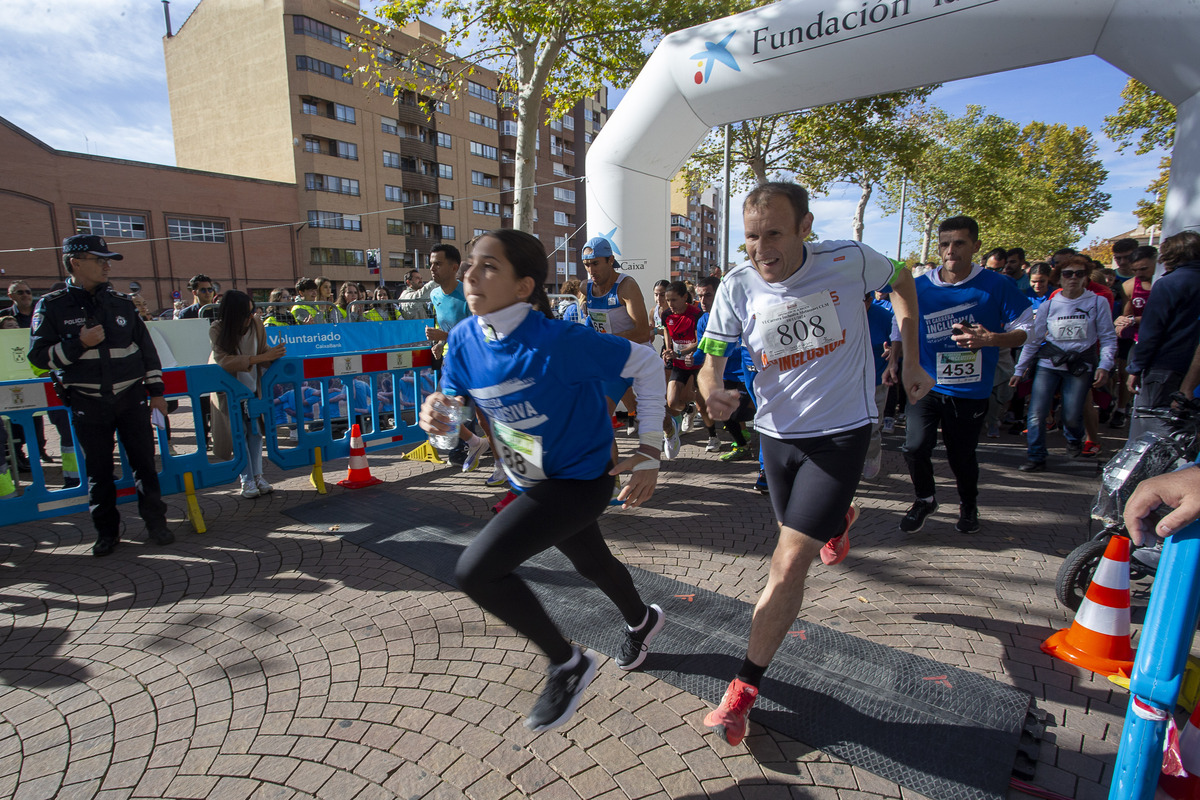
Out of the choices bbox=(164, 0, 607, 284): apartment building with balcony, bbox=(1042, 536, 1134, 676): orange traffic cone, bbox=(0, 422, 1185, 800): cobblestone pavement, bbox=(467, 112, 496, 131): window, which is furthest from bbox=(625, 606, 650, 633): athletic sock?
bbox=(467, 112, 496, 131): window

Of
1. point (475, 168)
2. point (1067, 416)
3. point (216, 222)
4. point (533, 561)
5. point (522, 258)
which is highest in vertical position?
point (475, 168)

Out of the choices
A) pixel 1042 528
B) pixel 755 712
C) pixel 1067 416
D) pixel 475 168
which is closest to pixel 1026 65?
pixel 1067 416

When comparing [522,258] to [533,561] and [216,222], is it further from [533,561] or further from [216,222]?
[216,222]

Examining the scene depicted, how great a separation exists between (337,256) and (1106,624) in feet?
153

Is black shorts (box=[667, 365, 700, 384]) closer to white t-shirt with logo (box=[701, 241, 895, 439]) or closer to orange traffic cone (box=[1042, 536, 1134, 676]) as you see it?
white t-shirt with logo (box=[701, 241, 895, 439])

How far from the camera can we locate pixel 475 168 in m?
55.2

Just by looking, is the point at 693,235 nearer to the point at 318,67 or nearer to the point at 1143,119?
the point at 318,67

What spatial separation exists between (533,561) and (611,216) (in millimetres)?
6333

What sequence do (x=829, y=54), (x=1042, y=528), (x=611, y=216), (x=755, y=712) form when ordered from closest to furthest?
(x=755, y=712) < (x=1042, y=528) < (x=829, y=54) < (x=611, y=216)

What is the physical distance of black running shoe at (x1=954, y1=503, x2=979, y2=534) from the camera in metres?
4.61

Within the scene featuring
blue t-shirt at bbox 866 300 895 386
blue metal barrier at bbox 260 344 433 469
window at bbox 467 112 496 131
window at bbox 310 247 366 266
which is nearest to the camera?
blue t-shirt at bbox 866 300 895 386

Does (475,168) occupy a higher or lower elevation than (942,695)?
higher

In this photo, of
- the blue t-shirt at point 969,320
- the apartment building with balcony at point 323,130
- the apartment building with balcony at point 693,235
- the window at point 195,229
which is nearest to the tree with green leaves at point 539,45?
the blue t-shirt at point 969,320

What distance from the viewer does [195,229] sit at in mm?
36594
